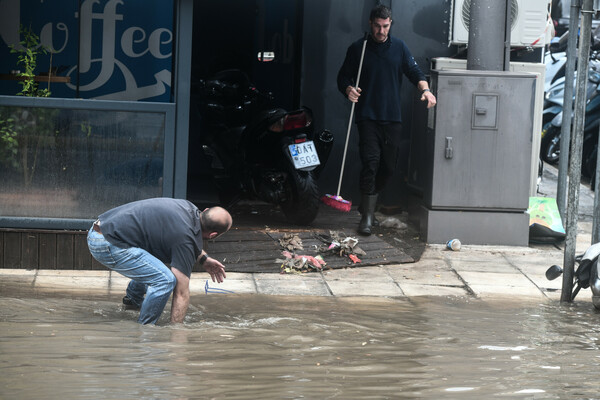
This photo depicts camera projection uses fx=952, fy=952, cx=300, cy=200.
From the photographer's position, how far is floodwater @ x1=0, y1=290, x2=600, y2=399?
528 centimetres

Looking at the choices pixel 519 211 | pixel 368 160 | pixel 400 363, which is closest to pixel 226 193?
pixel 368 160

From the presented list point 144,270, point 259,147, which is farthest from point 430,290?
point 144,270

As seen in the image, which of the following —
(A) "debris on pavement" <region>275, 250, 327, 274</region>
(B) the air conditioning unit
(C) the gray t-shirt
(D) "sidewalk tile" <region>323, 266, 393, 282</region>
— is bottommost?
(D) "sidewalk tile" <region>323, 266, 393, 282</region>

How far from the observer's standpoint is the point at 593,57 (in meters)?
15.7

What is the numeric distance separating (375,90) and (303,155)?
1.18 meters

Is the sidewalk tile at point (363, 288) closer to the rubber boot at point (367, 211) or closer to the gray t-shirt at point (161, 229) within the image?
the rubber boot at point (367, 211)

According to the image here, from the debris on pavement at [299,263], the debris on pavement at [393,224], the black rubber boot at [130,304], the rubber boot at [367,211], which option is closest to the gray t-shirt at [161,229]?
the black rubber boot at [130,304]

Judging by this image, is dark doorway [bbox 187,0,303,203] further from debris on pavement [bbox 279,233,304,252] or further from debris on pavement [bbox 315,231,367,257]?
debris on pavement [bbox 315,231,367,257]

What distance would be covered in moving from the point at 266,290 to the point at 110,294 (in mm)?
1292

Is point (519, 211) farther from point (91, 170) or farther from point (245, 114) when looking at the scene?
point (91, 170)

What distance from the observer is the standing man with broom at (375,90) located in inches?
396

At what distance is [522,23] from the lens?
10969 millimetres

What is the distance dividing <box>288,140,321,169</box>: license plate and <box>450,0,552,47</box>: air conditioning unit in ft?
8.44

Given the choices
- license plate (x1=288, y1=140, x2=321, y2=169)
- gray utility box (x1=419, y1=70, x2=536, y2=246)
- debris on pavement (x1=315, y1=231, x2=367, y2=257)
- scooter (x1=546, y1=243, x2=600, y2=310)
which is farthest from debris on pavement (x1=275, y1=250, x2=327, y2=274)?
scooter (x1=546, y1=243, x2=600, y2=310)
